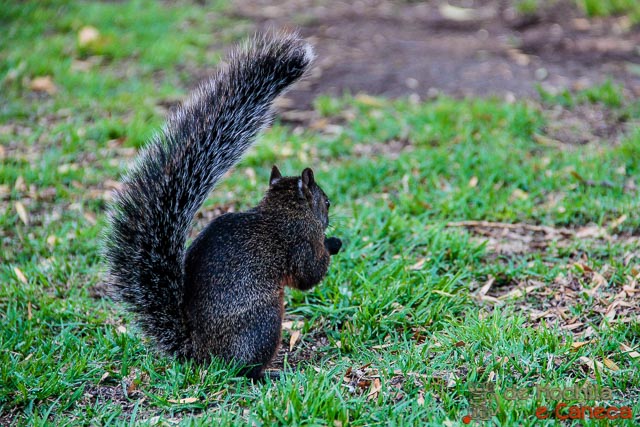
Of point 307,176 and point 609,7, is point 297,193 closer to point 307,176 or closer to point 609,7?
point 307,176

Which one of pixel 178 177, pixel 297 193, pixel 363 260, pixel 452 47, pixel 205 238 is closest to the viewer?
pixel 178 177

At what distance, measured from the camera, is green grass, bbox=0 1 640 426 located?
113 inches

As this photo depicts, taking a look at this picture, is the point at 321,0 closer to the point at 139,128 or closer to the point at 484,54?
the point at 484,54

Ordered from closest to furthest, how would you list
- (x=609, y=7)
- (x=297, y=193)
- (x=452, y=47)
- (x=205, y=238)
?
1. (x=205, y=238)
2. (x=297, y=193)
3. (x=452, y=47)
4. (x=609, y=7)

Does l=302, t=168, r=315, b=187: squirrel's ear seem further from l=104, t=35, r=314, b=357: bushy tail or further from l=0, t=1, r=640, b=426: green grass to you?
l=0, t=1, r=640, b=426: green grass

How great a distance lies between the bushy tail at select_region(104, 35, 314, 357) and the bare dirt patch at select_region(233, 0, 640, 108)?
307 cm

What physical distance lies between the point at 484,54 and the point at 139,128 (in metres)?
3.39

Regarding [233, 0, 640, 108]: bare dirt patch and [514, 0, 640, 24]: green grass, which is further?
[514, 0, 640, 24]: green grass

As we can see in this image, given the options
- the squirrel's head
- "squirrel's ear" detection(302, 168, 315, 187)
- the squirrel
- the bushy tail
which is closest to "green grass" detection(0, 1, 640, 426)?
the squirrel

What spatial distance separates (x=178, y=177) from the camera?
2.89 metres

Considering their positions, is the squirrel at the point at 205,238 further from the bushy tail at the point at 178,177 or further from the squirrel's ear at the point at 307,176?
the squirrel's ear at the point at 307,176

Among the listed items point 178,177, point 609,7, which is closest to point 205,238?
point 178,177

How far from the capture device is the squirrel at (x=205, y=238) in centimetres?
290

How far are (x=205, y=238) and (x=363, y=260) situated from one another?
3.76ft
